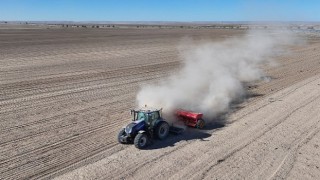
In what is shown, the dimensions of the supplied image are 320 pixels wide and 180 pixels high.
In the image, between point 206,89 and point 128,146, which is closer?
point 128,146

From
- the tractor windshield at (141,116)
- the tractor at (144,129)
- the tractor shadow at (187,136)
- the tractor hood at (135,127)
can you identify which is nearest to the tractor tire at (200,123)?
the tractor shadow at (187,136)

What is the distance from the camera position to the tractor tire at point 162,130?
13.9 meters

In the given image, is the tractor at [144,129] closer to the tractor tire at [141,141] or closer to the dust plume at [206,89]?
the tractor tire at [141,141]

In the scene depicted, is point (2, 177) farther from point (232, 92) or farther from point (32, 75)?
point (32, 75)

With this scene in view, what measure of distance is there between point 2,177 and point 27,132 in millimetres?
3967

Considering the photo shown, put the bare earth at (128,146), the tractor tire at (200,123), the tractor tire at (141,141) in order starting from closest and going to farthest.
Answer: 1. the bare earth at (128,146)
2. the tractor tire at (141,141)
3. the tractor tire at (200,123)

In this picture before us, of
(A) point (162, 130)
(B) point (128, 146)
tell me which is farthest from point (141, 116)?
(B) point (128, 146)

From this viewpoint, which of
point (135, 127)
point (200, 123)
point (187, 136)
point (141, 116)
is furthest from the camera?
point (200, 123)

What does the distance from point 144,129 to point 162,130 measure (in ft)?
2.59

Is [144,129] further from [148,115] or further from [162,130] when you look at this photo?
[162,130]

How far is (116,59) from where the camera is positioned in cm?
3709

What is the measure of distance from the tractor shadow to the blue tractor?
0.70 ft

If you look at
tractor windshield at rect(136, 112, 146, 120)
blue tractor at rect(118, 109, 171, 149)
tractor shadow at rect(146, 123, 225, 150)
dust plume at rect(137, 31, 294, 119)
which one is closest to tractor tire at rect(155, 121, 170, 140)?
blue tractor at rect(118, 109, 171, 149)

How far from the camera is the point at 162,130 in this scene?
14.2 meters
